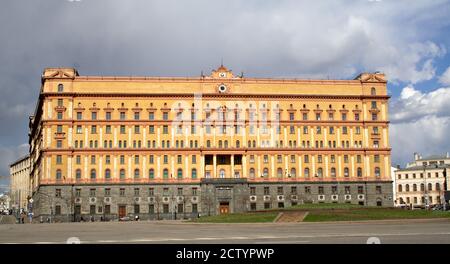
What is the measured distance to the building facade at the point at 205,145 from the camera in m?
106

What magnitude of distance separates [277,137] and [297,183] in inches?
392

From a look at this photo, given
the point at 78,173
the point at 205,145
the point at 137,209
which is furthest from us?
the point at 205,145

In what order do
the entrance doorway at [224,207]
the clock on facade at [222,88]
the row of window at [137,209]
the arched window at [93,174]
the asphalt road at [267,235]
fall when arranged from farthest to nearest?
the clock on facade at [222,88] → the entrance doorway at [224,207] → the arched window at [93,174] → the row of window at [137,209] → the asphalt road at [267,235]

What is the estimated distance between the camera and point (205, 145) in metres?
108

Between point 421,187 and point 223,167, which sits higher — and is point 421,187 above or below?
below

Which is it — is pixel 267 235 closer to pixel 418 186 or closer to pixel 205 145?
pixel 205 145

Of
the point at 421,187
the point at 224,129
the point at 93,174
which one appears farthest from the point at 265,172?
the point at 421,187

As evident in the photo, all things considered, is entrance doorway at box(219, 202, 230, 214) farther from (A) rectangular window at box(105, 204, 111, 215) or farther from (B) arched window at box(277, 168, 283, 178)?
(A) rectangular window at box(105, 204, 111, 215)

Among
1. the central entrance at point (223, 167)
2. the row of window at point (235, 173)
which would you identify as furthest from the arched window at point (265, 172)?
the central entrance at point (223, 167)

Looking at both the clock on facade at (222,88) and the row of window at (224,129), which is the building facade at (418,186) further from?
the clock on facade at (222,88)

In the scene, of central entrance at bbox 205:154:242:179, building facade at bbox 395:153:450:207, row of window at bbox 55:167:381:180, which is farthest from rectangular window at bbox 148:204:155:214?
building facade at bbox 395:153:450:207

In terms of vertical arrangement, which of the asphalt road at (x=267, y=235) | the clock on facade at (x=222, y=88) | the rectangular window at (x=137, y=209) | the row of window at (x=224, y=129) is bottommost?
the rectangular window at (x=137, y=209)
